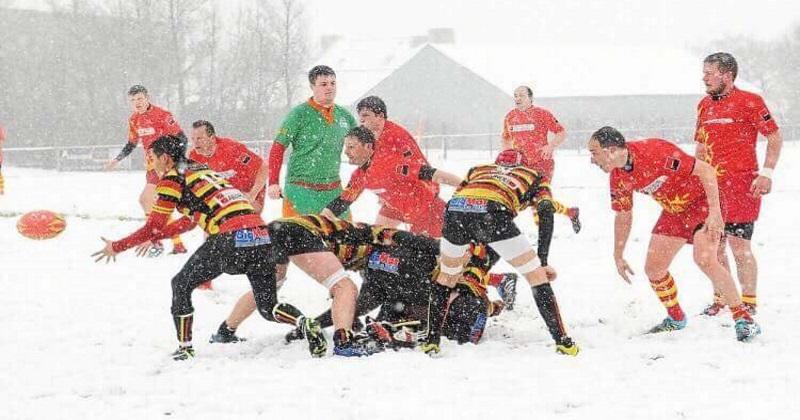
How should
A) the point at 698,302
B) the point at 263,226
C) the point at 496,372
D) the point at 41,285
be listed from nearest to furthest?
the point at 496,372, the point at 263,226, the point at 698,302, the point at 41,285

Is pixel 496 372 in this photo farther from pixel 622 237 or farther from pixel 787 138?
pixel 787 138

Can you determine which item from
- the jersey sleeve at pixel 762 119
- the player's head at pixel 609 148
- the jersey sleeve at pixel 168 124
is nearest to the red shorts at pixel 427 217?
the player's head at pixel 609 148

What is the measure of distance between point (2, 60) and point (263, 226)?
41265mm

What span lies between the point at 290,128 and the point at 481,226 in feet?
8.49

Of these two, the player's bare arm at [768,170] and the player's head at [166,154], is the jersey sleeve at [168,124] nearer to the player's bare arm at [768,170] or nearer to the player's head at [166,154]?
the player's head at [166,154]

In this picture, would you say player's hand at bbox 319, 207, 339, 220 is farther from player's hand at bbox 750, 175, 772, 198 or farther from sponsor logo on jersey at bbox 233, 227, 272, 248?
player's hand at bbox 750, 175, 772, 198

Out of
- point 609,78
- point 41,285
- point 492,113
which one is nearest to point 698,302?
point 41,285

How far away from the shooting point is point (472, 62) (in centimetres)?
4894

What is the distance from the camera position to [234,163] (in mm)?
7941

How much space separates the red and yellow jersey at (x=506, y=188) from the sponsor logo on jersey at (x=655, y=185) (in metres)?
0.71

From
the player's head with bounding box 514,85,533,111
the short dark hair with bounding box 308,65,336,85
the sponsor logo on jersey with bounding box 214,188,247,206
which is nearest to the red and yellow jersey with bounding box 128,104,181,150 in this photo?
the short dark hair with bounding box 308,65,336,85

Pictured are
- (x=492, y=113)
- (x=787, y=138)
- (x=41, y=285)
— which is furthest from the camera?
(x=492, y=113)

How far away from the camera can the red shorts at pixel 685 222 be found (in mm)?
6020

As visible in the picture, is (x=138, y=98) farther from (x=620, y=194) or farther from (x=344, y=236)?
(x=620, y=194)
